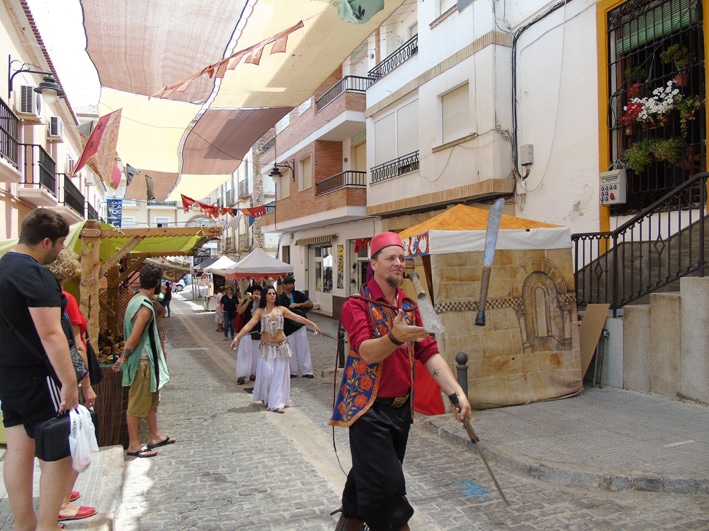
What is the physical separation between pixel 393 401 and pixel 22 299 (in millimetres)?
2097

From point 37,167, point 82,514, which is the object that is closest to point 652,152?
point 82,514

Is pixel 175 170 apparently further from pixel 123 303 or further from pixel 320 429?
pixel 320 429

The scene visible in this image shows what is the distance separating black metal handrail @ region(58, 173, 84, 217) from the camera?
51.6 ft

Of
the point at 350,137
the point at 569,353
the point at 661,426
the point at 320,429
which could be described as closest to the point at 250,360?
the point at 320,429

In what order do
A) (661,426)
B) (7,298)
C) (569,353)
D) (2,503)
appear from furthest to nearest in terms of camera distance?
(569,353) < (661,426) < (2,503) < (7,298)

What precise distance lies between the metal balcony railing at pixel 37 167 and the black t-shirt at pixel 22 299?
10.7 meters

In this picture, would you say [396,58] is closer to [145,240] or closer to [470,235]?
[145,240]

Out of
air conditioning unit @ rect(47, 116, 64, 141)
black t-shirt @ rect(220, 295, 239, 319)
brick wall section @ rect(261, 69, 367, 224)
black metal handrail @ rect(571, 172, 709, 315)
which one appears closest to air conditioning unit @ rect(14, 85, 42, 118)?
air conditioning unit @ rect(47, 116, 64, 141)

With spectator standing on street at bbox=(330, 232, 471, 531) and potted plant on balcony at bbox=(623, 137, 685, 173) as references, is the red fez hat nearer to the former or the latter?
spectator standing on street at bbox=(330, 232, 471, 531)

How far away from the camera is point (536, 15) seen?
10883 mm

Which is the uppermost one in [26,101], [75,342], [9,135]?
[26,101]

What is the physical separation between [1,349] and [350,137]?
1728cm

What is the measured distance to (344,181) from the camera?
18.1 metres

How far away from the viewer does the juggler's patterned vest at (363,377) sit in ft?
9.66
